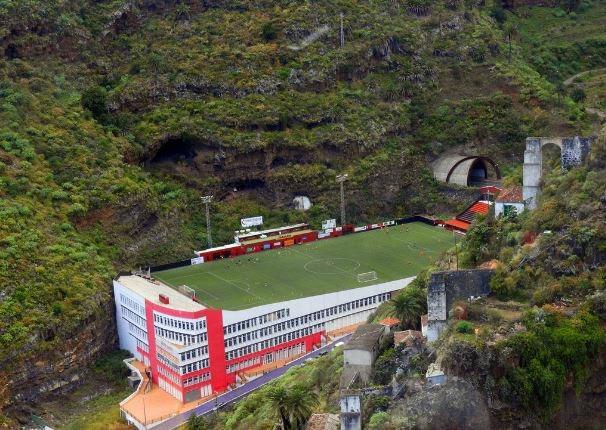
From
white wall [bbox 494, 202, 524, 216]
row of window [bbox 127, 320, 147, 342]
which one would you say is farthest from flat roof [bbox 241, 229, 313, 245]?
white wall [bbox 494, 202, 524, 216]

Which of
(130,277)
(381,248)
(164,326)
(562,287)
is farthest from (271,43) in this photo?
(562,287)

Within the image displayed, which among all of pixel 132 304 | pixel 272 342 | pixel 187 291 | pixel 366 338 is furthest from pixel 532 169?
pixel 132 304

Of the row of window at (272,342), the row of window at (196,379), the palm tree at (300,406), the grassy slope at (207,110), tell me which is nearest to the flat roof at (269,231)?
the grassy slope at (207,110)

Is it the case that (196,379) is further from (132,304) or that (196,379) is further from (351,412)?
(351,412)

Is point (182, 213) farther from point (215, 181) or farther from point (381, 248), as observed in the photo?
point (381, 248)

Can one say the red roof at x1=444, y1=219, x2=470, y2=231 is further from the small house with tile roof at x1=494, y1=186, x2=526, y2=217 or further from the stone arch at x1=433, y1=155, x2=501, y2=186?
the small house with tile roof at x1=494, y1=186, x2=526, y2=217

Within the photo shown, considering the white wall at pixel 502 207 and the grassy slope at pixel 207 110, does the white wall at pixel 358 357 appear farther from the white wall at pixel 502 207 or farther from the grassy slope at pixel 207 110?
the grassy slope at pixel 207 110
